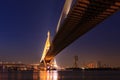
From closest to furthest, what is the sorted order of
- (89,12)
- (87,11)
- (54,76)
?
1. (87,11)
2. (89,12)
3. (54,76)

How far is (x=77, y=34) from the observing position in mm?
28938

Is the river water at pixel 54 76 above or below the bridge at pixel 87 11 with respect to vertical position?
below

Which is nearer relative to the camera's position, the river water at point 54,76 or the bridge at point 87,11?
the bridge at point 87,11

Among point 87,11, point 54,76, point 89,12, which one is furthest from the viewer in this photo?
point 54,76

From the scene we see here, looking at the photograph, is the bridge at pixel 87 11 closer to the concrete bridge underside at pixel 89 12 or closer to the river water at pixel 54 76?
the concrete bridge underside at pixel 89 12

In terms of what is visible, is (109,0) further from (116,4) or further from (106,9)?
(106,9)

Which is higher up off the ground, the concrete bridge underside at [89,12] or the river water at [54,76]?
the concrete bridge underside at [89,12]

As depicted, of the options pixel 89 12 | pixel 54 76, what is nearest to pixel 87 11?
pixel 89 12

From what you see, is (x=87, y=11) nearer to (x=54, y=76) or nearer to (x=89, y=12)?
(x=89, y=12)

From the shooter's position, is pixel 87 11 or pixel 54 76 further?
pixel 54 76

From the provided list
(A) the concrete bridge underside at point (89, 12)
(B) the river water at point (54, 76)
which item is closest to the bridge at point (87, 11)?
(A) the concrete bridge underside at point (89, 12)

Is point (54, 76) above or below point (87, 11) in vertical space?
below

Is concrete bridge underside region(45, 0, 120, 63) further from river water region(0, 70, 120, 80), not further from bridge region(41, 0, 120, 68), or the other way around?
river water region(0, 70, 120, 80)

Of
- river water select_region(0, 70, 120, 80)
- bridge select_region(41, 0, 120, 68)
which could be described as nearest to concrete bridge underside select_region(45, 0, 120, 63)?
bridge select_region(41, 0, 120, 68)
